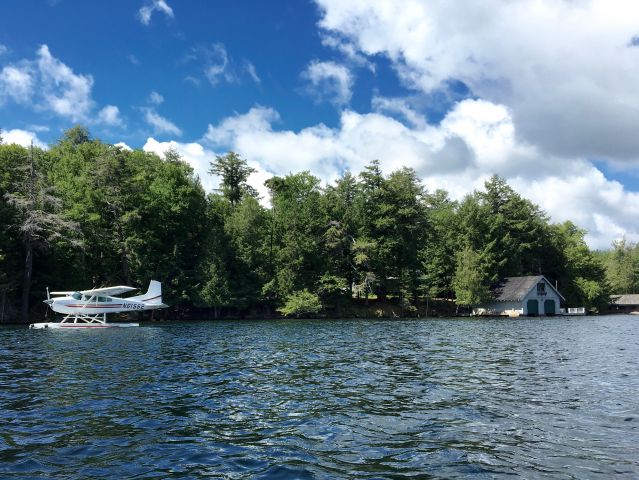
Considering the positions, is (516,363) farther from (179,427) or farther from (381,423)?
(179,427)

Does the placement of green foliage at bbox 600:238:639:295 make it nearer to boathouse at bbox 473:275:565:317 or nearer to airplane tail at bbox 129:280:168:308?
boathouse at bbox 473:275:565:317

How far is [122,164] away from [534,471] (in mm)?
56934

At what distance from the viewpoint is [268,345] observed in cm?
2564

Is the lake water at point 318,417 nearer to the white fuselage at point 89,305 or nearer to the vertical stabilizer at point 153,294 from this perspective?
the white fuselage at point 89,305

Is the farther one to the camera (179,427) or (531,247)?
(531,247)

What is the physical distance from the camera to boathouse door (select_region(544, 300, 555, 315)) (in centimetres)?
7850

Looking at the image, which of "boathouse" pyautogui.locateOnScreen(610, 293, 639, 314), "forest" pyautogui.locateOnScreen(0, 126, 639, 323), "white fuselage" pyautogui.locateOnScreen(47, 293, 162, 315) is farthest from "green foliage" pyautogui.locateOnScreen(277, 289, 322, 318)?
"boathouse" pyautogui.locateOnScreen(610, 293, 639, 314)

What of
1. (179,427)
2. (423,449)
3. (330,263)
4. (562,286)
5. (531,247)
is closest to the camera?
(423,449)

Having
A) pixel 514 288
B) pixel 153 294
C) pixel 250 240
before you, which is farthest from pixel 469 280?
pixel 153 294

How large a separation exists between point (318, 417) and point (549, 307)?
78713mm

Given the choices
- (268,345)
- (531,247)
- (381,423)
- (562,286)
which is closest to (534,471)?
(381,423)

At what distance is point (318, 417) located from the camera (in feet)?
34.3

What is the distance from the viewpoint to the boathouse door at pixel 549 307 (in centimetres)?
7850

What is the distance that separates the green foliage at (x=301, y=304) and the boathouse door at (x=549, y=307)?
1619 inches
